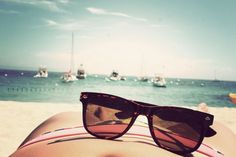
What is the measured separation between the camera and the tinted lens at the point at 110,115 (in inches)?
51.5

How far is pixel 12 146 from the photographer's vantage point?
18.0 feet

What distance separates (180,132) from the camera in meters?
1.25

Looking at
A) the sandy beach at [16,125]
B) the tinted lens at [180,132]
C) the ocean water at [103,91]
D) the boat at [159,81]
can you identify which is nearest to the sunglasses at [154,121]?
the tinted lens at [180,132]

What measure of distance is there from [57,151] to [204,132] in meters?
0.61

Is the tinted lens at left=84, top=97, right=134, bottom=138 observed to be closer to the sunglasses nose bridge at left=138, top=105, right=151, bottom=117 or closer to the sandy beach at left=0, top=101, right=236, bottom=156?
the sunglasses nose bridge at left=138, top=105, right=151, bottom=117

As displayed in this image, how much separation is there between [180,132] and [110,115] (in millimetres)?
309

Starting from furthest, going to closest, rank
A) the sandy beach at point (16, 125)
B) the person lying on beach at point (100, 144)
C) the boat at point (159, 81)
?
the boat at point (159, 81) < the sandy beach at point (16, 125) < the person lying on beach at point (100, 144)

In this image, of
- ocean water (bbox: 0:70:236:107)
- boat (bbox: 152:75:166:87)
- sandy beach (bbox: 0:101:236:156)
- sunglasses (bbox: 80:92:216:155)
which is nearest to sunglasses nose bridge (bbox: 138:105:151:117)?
sunglasses (bbox: 80:92:216:155)

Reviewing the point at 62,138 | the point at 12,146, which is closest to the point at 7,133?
the point at 12,146

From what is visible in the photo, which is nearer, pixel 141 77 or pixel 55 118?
pixel 55 118

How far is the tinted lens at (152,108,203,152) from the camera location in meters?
1.23

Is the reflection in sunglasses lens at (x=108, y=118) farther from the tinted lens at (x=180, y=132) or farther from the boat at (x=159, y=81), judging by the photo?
the boat at (x=159, y=81)

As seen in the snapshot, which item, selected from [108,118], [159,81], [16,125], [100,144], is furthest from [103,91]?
[100,144]

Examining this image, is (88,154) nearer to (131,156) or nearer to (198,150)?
(131,156)
